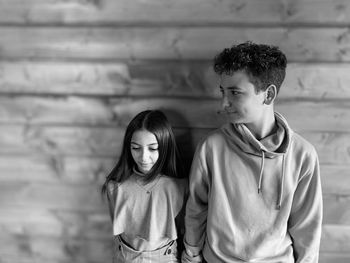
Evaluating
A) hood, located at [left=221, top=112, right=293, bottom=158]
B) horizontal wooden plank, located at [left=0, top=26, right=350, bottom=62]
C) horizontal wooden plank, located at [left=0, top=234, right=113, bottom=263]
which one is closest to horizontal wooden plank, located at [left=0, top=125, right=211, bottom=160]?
hood, located at [left=221, top=112, right=293, bottom=158]

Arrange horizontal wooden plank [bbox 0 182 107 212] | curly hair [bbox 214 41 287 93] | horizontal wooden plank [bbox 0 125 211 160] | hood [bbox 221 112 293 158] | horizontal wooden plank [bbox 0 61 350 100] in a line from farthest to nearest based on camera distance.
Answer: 1. horizontal wooden plank [bbox 0 182 107 212]
2. horizontal wooden plank [bbox 0 125 211 160]
3. horizontal wooden plank [bbox 0 61 350 100]
4. hood [bbox 221 112 293 158]
5. curly hair [bbox 214 41 287 93]

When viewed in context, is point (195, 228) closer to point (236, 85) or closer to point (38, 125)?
point (236, 85)

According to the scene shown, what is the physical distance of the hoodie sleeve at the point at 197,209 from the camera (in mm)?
1409

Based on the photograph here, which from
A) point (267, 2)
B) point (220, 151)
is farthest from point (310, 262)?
point (267, 2)

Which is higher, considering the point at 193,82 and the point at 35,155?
the point at 193,82

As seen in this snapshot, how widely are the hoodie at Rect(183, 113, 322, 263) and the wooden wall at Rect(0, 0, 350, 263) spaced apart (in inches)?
7.1

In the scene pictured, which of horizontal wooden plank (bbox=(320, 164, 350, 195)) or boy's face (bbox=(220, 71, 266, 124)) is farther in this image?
horizontal wooden plank (bbox=(320, 164, 350, 195))

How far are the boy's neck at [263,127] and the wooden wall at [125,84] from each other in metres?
0.16

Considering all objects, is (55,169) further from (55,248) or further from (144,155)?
(144,155)

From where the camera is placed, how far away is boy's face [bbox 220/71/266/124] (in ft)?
4.02

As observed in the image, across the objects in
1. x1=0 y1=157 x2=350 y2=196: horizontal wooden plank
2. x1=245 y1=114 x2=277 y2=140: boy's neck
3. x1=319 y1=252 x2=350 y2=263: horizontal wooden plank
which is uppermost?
x1=245 y1=114 x2=277 y2=140: boy's neck

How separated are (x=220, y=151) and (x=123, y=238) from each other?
61cm

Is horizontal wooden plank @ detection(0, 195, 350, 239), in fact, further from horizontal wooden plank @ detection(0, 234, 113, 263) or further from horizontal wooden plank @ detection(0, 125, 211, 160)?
horizontal wooden plank @ detection(0, 125, 211, 160)

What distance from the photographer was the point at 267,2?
4.54 feet
